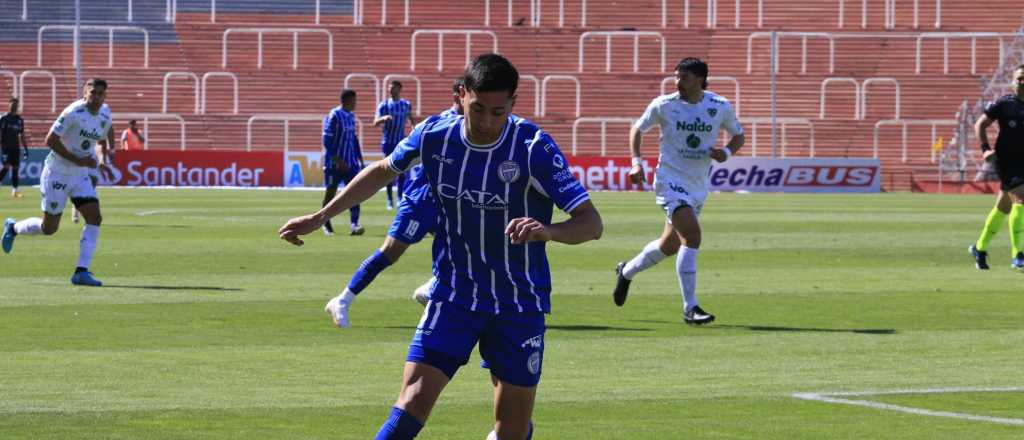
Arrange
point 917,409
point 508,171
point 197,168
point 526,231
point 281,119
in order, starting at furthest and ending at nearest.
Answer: point 281,119
point 197,168
point 917,409
point 508,171
point 526,231

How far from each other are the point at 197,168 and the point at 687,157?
32329mm

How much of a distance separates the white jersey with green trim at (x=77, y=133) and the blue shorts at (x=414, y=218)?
5.71m

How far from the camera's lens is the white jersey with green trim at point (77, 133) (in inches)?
669

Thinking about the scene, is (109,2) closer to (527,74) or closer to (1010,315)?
(527,74)

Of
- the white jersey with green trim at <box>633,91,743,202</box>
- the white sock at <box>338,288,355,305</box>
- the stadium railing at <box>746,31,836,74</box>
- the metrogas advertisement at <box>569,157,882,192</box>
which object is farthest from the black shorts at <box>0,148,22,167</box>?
the white sock at <box>338,288,355,305</box>

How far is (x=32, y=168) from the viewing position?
4509 cm

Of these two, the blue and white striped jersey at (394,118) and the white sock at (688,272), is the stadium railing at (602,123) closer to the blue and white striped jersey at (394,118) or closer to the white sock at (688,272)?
the blue and white striped jersey at (394,118)

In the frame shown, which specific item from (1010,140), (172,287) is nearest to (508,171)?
(172,287)

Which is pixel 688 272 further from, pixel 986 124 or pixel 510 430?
pixel 510 430

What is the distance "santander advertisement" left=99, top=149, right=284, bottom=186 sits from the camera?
44.5 meters

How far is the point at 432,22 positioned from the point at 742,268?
3543 cm

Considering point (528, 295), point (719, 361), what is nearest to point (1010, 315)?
point (719, 361)

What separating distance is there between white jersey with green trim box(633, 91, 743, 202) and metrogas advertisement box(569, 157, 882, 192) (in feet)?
98.3

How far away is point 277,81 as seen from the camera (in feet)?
167
